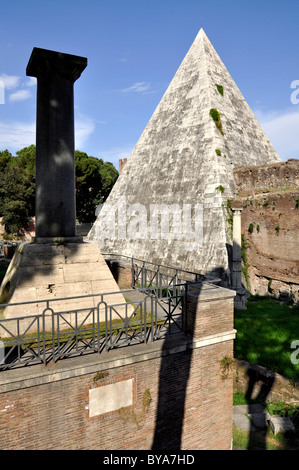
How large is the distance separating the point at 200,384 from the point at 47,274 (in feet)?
11.7

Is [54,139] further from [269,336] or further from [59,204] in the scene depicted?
[269,336]

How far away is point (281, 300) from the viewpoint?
14.5 m

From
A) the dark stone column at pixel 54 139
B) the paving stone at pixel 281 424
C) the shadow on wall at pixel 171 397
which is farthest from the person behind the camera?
the paving stone at pixel 281 424

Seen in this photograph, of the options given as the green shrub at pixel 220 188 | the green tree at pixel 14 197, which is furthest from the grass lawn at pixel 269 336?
the green tree at pixel 14 197

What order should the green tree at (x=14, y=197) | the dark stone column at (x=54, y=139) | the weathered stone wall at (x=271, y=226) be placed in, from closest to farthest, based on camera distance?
the dark stone column at (x=54, y=139) → the weathered stone wall at (x=271, y=226) → the green tree at (x=14, y=197)

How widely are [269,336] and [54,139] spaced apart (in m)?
8.47

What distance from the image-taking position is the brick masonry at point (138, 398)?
428 centimetres

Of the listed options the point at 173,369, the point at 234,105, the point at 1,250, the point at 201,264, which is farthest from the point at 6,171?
the point at 173,369

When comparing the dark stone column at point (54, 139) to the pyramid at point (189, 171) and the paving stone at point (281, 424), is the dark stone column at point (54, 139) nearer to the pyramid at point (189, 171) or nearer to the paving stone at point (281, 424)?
the paving stone at point (281, 424)

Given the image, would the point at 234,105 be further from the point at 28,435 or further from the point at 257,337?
the point at 28,435

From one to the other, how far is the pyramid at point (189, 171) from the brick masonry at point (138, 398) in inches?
309

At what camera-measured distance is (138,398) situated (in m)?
5.13

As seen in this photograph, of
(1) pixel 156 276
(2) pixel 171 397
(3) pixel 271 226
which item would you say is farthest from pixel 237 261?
(2) pixel 171 397
